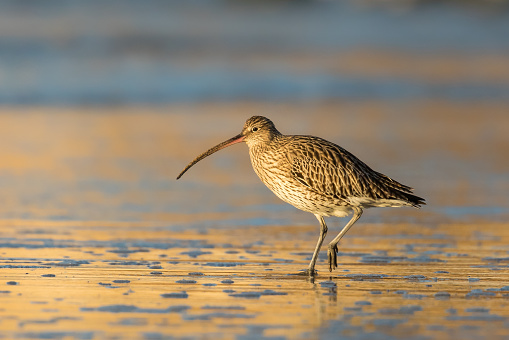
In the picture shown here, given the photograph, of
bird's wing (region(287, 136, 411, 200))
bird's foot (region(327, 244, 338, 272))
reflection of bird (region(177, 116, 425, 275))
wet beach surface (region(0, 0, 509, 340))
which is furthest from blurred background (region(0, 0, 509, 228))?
bird's foot (region(327, 244, 338, 272))

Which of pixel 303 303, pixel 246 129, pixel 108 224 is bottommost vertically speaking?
pixel 303 303

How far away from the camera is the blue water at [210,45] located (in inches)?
902

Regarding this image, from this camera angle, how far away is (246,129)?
9281 millimetres

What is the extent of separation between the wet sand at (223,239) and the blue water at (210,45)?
4.41 m

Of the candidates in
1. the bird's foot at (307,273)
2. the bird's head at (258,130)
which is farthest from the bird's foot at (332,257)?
the bird's head at (258,130)

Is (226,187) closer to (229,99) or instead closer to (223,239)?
(223,239)

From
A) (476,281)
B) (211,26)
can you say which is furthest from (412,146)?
(211,26)

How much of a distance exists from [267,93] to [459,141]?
22.6 ft

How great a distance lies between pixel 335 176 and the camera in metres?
8.74

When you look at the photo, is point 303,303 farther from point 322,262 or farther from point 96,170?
point 96,170

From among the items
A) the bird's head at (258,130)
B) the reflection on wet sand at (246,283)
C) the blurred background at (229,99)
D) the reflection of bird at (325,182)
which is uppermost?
the blurred background at (229,99)

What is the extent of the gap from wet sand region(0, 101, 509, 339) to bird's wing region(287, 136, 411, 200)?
56 cm

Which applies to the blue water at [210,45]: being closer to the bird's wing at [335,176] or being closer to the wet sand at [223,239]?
the wet sand at [223,239]

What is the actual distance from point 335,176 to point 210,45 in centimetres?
2213
